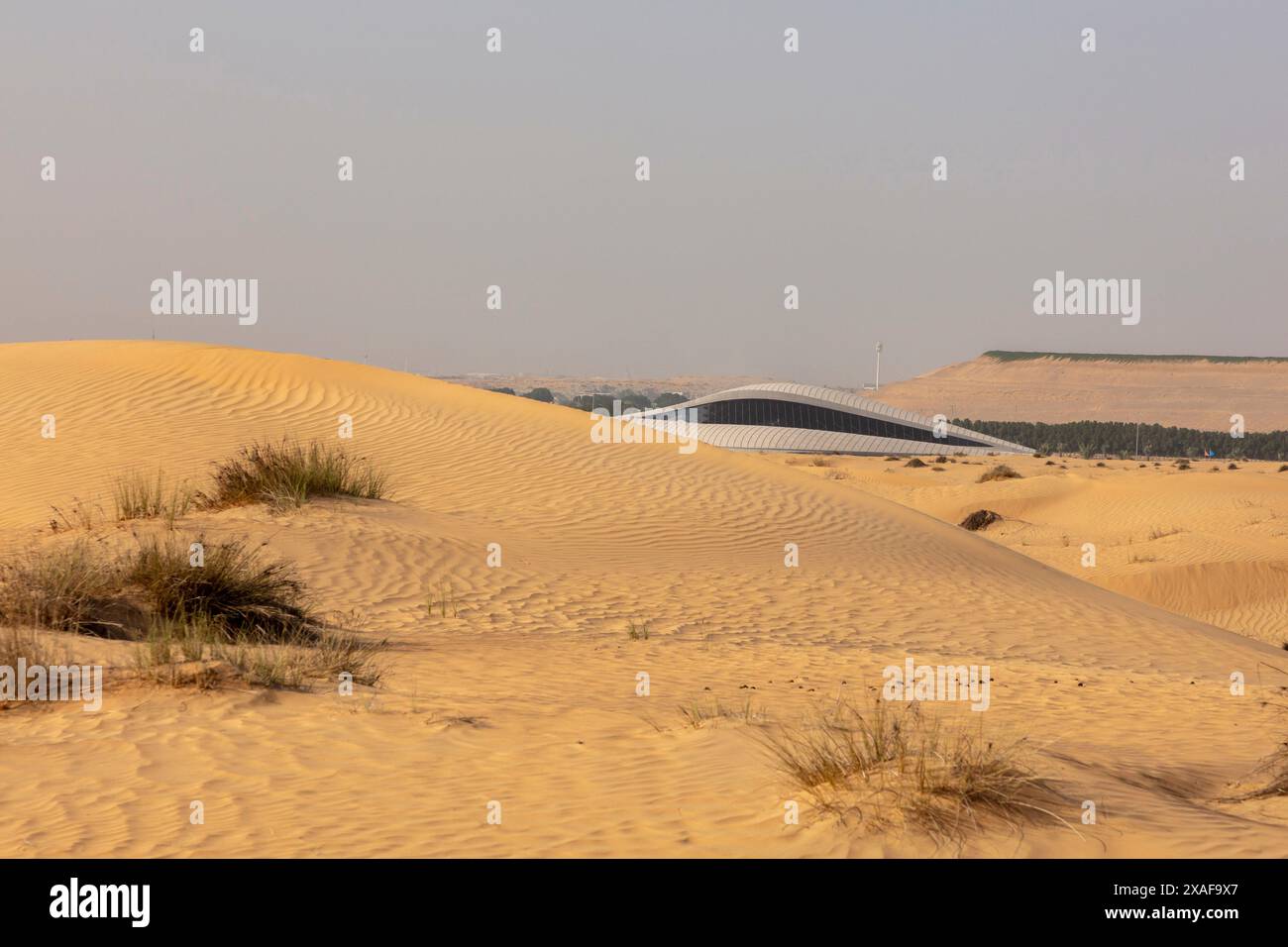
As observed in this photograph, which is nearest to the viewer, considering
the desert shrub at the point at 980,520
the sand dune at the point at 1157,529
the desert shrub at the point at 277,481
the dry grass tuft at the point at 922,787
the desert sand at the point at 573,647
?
the dry grass tuft at the point at 922,787

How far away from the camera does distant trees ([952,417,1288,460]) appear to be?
271 feet

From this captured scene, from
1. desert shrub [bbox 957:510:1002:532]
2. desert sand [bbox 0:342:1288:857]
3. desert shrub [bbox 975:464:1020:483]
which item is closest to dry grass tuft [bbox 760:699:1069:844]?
desert sand [bbox 0:342:1288:857]

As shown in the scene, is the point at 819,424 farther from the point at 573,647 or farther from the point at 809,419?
the point at 573,647

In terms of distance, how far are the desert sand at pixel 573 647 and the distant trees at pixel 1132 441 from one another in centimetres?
5311

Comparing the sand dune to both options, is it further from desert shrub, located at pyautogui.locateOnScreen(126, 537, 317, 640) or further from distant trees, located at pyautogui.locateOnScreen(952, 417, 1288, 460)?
distant trees, located at pyautogui.locateOnScreen(952, 417, 1288, 460)

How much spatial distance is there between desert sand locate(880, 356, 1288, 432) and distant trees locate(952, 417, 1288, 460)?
33.0 metres

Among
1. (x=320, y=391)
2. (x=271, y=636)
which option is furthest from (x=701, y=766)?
(x=320, y=391)

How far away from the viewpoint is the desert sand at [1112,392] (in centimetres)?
13725

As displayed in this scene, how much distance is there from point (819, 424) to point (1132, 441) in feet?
101

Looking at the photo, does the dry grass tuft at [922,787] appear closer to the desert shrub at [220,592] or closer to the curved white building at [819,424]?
the desert shrub at [220,592]

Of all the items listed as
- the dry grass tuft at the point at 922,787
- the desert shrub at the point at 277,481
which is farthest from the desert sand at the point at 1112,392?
the dry grass tuft at the point at 922,787
